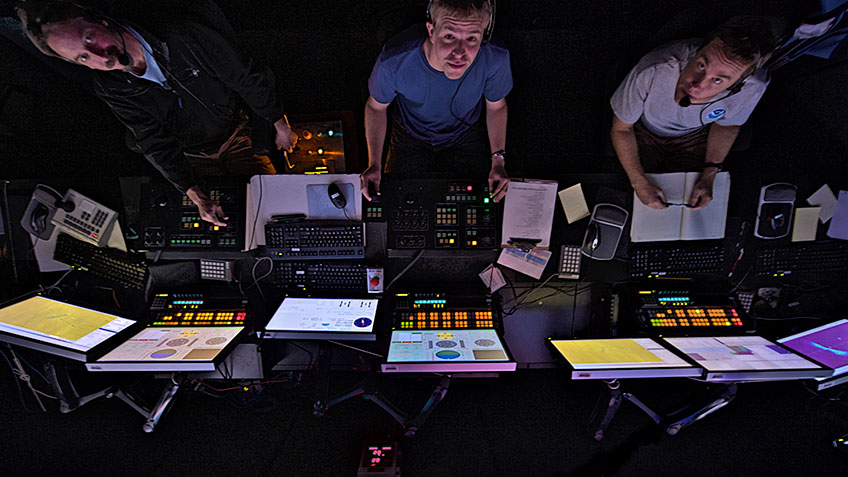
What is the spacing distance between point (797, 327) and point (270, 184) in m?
2.85

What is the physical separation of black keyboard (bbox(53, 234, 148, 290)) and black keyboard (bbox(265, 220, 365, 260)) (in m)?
0.74

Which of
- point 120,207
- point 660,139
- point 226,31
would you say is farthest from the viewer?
point 660,139

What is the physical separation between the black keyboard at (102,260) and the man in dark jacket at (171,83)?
1.76ft

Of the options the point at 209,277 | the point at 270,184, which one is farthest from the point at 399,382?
the point at 270,184

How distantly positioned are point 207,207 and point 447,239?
1095 millimetres

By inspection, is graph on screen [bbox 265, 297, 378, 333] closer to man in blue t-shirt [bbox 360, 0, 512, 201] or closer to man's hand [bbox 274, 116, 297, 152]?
man in blue t-shirt [bbox 360, 0, 512, 201]

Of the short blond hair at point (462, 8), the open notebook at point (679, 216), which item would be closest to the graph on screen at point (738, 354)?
the open notebook at point (679, 216)

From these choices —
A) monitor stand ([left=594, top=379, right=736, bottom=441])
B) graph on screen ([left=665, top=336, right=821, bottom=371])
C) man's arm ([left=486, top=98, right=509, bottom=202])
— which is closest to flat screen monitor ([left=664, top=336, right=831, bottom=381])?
graph on screen ([left=665, top=336, right=821, bottom=371])

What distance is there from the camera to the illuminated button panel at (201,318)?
1.72 metres

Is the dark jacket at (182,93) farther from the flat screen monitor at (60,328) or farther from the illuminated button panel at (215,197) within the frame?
the flat screen monitor at (60,328)

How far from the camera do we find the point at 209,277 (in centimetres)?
181

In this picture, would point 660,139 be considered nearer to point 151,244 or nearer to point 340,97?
point 340,97

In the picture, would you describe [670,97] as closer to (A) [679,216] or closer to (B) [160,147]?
(A) [679,216]

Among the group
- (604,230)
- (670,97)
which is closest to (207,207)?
(604,230)
